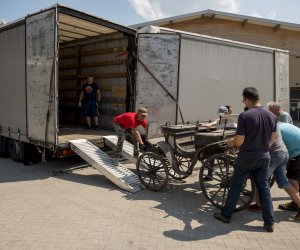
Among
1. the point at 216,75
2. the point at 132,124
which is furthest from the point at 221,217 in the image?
the point at 216,75

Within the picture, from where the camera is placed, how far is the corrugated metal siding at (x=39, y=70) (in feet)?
23.6

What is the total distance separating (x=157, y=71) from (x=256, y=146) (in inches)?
177

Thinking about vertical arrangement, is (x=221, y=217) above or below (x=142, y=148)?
below

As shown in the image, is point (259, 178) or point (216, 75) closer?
point (259, 178)

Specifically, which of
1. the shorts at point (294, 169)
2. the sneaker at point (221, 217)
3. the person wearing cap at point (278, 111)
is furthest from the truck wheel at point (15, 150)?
the shorts at point (294, 169)

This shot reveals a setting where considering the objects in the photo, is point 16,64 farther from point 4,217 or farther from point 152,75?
point 4,217

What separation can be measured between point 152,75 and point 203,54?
72.0 inches

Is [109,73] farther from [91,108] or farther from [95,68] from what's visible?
[91,108]

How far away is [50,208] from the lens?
5.55 m

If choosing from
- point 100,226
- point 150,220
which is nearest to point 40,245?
point 100,226

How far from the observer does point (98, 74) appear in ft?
35.5

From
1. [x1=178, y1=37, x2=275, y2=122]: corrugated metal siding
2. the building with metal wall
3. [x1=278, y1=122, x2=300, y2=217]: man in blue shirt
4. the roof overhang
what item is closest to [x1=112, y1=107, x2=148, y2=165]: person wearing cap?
[x1=178, y1=37, x2=275, y2=122]: corrugated metal siding

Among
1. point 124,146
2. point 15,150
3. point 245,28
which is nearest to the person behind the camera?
point 124,146

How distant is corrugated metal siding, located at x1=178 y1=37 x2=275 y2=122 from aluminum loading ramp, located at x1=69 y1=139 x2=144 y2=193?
268cm
